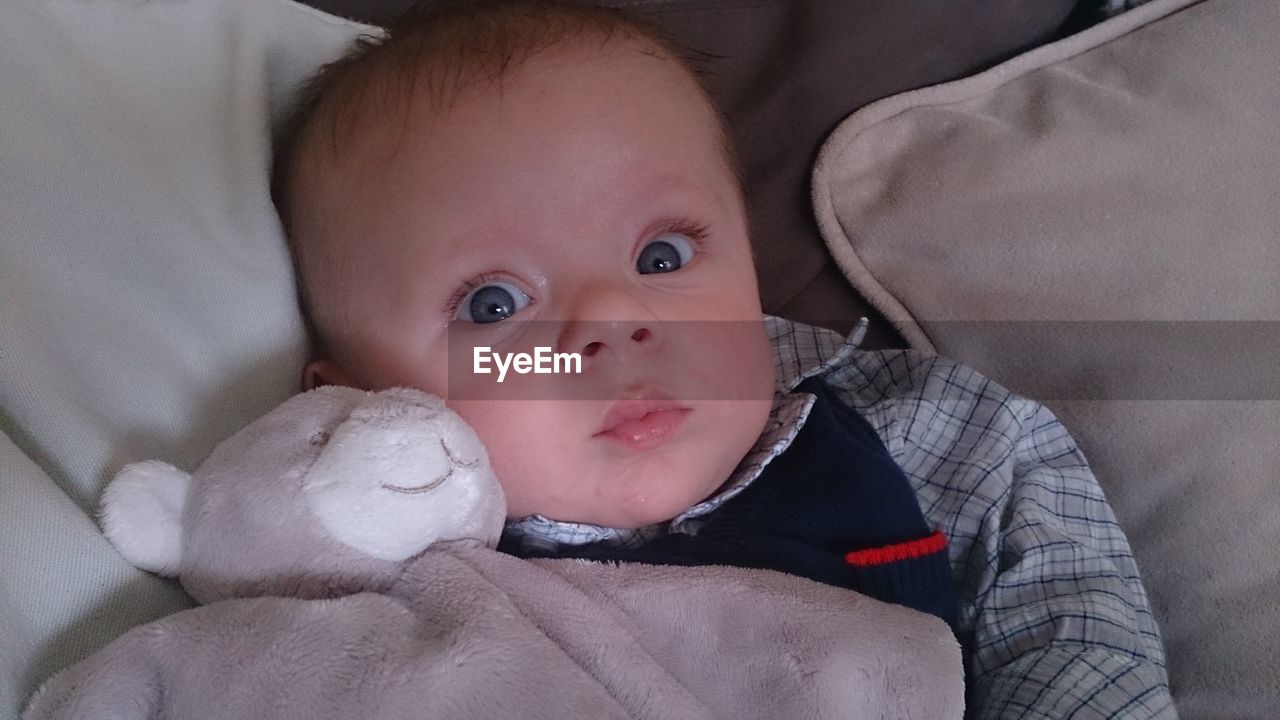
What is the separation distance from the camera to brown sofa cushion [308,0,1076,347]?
43.4 inches

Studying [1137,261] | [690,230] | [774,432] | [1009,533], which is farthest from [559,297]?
[1137,261]

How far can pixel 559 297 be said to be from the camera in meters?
0.72

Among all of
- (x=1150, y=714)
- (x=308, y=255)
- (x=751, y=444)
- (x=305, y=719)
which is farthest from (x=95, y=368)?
(x=1150, y=714)

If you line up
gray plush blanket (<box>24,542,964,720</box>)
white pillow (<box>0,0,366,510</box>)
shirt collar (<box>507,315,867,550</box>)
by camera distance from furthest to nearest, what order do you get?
shirt collar (<box>507,315,867,550</box>) < white pillow (<box>0,0,366,510</box>) < gray plush blanket (<box>24,542,964,720</box>)

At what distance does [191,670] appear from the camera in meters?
0.51

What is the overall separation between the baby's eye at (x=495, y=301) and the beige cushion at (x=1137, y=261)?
47cm

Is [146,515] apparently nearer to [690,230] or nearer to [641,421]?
[641,421]

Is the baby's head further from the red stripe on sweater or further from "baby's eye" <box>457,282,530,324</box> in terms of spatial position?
the red stripe on sweater

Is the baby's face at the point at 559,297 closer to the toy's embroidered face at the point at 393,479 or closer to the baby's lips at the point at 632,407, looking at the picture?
the baby's lips at the point at 632,407

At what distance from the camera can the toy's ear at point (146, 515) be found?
57cm

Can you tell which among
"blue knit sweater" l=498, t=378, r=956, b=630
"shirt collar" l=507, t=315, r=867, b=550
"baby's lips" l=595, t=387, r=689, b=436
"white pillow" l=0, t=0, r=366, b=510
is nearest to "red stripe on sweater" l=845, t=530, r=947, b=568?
"blue knit sweater" l=498, t=378, r=956, b=630

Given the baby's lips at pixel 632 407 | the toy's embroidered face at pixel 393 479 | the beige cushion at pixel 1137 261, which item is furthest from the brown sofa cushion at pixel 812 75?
the toy's embroidered face at pixel 393 479

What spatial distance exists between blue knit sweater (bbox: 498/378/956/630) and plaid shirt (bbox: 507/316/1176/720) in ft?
0.08

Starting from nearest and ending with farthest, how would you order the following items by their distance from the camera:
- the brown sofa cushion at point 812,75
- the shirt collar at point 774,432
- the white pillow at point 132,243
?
the white pillow at point 132,243 → the shirt collar at point 774,432 → the brown sofa cushion at point 812,75
